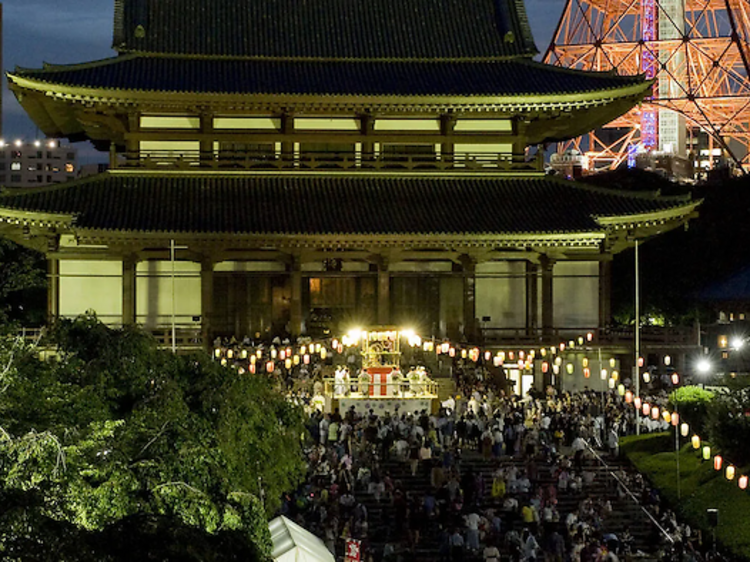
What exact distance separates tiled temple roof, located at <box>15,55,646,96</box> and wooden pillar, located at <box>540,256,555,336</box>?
231 inches

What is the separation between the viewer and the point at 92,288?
4206 cm

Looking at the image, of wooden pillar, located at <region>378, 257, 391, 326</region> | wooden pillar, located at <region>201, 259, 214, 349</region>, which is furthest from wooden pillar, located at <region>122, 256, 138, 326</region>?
wooden pillar, located at <region>378, 257, 391, 326</region>

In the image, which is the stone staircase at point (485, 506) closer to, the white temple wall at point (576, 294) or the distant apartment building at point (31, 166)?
the white temple wall at point (576, 294)

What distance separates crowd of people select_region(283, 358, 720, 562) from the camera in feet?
85.7

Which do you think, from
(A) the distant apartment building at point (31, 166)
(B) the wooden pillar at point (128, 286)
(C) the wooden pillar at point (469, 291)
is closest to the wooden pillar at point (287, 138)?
(B) the wooden pillar at point (128, 286)

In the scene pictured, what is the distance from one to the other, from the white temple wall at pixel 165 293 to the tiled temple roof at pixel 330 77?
618cm

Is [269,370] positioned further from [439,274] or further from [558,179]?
[558,179]

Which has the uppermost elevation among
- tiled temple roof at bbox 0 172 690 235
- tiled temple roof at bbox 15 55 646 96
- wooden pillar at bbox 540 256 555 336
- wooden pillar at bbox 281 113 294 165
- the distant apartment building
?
the distant apartment building

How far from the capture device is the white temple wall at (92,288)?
4181 centimetres

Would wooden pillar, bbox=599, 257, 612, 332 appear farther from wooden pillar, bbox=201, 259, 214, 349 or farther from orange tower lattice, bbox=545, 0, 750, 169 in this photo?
orange tower lattice, bbox=545, 0, 750, 169

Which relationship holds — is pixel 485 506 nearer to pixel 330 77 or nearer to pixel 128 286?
pixel 128 286

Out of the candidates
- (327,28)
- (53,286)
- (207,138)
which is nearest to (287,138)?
(207,138)

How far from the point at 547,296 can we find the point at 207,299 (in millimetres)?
11610

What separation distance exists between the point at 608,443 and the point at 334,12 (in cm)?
2194
